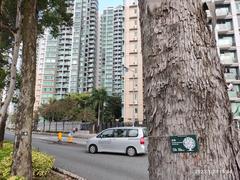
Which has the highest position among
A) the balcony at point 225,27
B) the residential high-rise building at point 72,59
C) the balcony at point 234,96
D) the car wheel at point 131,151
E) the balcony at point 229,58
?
the residential high-rise building at point 72,59

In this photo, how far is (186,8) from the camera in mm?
1235

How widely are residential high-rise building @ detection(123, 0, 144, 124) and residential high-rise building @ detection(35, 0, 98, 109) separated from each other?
43.9 meters

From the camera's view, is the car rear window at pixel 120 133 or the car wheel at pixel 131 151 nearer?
the car wheel at pixel 131 151

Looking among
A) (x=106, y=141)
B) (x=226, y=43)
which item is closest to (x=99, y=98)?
(x=226, y=43)

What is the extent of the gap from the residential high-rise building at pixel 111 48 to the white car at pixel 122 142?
245 ft

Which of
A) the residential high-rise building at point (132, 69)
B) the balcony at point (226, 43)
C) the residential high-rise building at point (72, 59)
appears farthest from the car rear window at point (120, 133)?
the residential high-rise building at point (72, 59)

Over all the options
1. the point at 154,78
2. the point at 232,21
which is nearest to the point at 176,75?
the point at 154,78

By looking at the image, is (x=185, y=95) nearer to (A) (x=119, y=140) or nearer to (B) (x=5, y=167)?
(B) (x=5, y=167)

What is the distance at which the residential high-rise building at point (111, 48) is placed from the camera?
9181cm

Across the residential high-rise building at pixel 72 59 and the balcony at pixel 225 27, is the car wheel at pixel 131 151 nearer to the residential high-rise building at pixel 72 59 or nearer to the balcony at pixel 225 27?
the balcony at pixel 225 27

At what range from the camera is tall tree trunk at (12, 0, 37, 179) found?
18.3 feet

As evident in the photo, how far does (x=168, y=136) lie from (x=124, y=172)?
27.1 feet

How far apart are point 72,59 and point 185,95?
94363 mm

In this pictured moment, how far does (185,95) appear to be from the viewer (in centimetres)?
113
